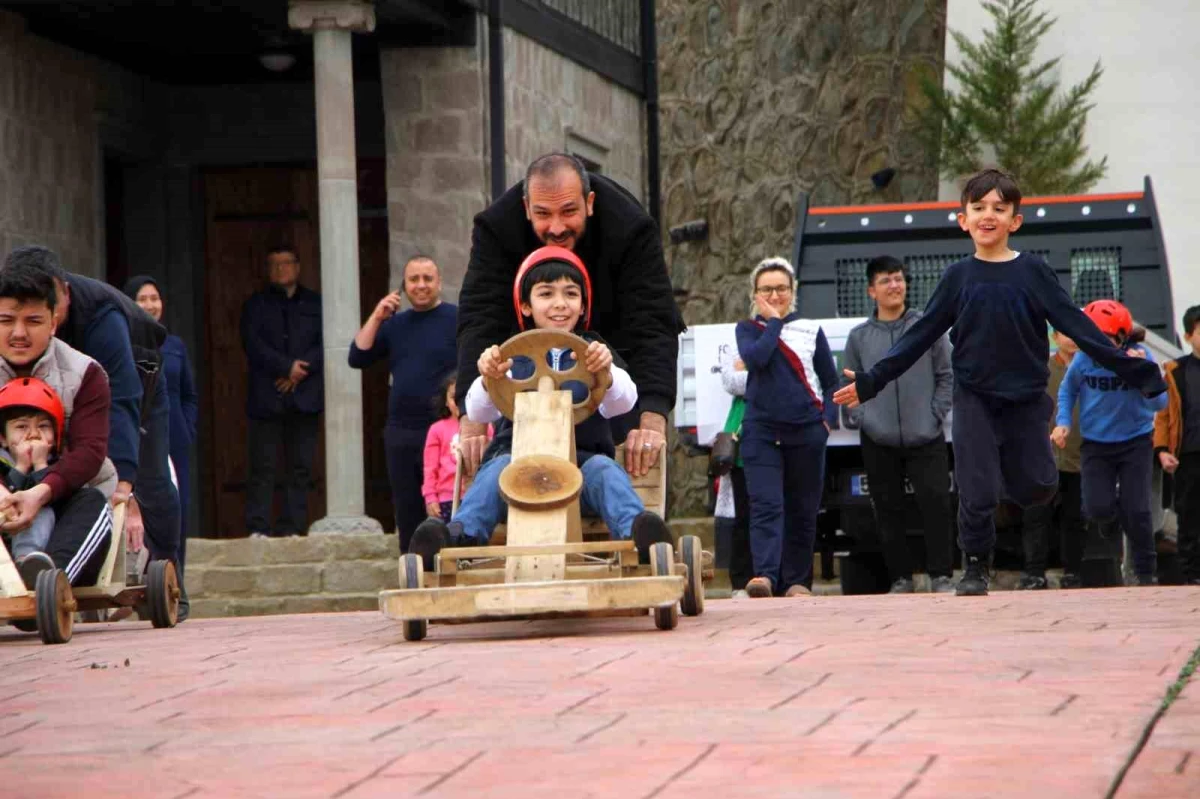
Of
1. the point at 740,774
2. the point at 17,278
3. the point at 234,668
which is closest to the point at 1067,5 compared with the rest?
the point at 17,278

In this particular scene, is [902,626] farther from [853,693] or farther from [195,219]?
[195,219]

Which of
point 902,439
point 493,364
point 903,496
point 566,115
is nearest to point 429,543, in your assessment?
point 493,364

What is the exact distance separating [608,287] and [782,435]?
3.46 meters

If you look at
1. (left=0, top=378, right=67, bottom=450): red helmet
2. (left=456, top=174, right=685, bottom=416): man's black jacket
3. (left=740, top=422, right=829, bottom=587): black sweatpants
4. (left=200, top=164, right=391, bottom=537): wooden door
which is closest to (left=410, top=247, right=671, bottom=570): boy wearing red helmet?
A: (left=456, top=174, right=685, bottom=416): man's black jacket

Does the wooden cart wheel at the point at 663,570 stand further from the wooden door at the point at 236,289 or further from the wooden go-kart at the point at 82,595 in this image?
the wooden door at the point at 236,289

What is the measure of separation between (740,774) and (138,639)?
4.27 metres

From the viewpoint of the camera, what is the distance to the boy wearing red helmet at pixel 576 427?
24.0 feet

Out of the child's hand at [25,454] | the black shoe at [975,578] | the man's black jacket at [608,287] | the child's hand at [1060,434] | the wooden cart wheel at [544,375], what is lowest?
the black shoe at [975,578]

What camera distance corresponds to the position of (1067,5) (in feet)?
66.4

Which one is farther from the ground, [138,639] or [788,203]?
[788,203]

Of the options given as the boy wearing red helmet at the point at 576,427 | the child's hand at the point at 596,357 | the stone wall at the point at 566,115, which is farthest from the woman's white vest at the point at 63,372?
the stone wall at the point at 566,115

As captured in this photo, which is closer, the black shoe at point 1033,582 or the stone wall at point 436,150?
the black shoe at point 1033,582

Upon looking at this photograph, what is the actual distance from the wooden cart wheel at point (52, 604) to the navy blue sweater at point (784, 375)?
4441 mm

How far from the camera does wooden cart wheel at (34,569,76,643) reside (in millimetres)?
7680
